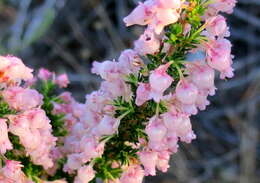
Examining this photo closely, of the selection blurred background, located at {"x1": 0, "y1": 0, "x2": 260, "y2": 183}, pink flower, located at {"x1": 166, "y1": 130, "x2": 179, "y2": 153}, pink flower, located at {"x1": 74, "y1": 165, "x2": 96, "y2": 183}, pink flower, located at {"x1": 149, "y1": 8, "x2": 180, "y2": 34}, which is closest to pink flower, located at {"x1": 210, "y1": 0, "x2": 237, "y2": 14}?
pink flower, located at {"x1": 149, "y1": 8, "x2": 180, "y2": 34}

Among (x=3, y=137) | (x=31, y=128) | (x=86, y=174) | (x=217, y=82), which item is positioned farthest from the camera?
(x=217, y=82)

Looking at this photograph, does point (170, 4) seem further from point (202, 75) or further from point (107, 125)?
point (107, 125)

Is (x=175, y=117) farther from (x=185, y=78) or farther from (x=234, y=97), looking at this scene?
→ (x=234, y=97)

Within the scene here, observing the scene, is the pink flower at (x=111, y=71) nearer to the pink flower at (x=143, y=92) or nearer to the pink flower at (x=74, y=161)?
the pink flower at (x=143, y=92)

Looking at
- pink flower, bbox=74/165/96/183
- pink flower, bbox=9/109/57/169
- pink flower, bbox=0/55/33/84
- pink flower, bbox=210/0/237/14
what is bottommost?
pink flower, bbox=74/165/96/183

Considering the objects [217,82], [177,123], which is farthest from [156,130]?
[217,82]

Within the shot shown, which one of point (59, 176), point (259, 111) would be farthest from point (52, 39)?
point (59, 176)

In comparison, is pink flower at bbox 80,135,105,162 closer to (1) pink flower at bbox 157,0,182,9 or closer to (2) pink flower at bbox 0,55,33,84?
(2) pink flower at bbox 0,55,33,84
